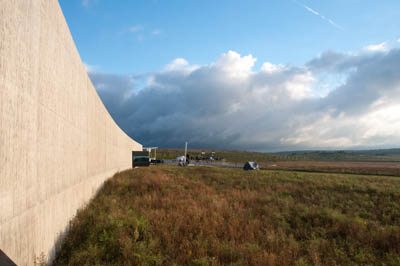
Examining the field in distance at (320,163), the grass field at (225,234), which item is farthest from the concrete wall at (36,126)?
the field in distance at (320,163)

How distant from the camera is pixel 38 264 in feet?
12.5

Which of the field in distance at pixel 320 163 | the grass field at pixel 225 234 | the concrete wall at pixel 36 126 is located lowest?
the field in distance at pixel 320 163

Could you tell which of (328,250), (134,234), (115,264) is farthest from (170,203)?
(328,250)

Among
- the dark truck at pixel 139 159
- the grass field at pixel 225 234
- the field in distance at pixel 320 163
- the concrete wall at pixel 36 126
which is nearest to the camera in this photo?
the concrete wall at pixel 36 126

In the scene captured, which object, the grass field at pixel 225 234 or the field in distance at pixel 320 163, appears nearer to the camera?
the grass field at pixel 225 234

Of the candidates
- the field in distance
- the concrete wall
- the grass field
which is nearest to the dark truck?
the field in distance

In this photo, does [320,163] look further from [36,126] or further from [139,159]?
[36,126]

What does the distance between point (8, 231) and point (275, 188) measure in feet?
47.8

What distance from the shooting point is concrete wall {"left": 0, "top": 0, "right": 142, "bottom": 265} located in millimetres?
2840

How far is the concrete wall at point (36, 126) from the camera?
2840 millimetres

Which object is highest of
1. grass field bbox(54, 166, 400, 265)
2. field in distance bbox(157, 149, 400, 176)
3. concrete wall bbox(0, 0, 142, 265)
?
concrete wall bbox(0, 0, 142, 265)

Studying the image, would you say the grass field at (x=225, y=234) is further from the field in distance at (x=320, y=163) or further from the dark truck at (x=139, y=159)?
the field in distance at (x=320, y=163)

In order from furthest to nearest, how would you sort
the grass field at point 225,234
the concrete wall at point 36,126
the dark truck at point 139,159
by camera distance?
the dark truck at point 139,159
the grass field at point 225,234
the concrete wall at point 36,126

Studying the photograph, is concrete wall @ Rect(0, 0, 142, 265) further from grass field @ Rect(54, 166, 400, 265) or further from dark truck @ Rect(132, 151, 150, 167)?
dark truck @ Rect(132, 151, 150, 167)
